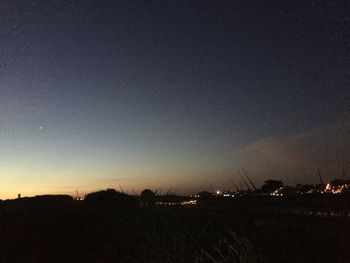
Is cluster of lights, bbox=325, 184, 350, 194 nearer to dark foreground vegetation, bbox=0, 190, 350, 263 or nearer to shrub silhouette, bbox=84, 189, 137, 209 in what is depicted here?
dark foreground vegetation, bbox=0, 190, 350, 263

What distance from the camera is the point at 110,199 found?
730 inches

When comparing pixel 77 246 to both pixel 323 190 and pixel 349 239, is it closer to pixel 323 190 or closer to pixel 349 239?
pixel 349 239

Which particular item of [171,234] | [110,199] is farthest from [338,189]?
[110,199]

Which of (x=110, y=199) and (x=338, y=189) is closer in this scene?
(x=338, y=189)

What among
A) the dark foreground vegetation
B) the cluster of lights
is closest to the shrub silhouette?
the dark foreground vegetation

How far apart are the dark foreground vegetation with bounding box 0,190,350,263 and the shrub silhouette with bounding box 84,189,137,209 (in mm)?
2452

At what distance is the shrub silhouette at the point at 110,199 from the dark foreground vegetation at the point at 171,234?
8.04ft

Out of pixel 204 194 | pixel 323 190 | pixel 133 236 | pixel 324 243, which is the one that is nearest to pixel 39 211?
pixel 133 236

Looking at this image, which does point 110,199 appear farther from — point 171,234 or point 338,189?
point 338,189

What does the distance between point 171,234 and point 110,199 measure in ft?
35.1

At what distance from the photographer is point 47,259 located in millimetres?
10523

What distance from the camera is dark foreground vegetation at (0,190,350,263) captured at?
22.0 feet

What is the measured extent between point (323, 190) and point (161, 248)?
14.4ft

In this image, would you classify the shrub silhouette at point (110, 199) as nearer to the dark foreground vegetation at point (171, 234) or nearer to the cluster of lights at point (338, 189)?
the dark foreground vegetation at point (171, 234)
